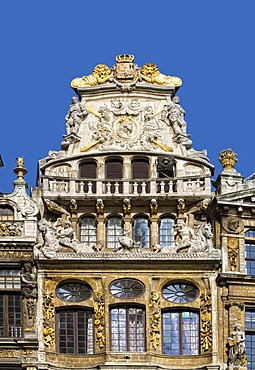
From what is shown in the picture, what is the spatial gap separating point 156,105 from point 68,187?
16.9 ft

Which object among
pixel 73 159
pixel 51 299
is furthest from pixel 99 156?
pixel 51 299

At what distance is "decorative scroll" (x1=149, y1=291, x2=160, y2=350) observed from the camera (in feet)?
225

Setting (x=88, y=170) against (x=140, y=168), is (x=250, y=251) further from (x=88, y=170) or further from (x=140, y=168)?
(x=88, y=170)

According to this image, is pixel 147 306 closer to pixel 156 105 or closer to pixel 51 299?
pixel 51 299

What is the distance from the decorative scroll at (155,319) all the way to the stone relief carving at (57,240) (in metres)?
3.10

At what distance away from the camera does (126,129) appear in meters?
72.6

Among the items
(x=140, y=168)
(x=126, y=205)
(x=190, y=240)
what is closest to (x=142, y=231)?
(x=126, y=205)

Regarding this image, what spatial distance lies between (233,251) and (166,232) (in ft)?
9.58

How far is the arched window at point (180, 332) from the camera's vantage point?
68.9 metres

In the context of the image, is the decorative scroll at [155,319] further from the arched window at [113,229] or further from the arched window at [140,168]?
the arched window at [140,168]

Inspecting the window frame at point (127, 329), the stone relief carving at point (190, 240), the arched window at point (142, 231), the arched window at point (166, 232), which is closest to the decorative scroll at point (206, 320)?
the stone relief carving at point (190, 240)

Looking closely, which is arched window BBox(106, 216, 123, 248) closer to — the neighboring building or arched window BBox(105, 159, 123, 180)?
the neighboring building

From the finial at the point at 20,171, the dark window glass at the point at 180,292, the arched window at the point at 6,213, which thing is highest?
the finial at the point at 20,171

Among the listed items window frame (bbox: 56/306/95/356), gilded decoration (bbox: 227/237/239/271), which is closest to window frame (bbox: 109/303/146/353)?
window frame (bbox: 56/306/95/356)
